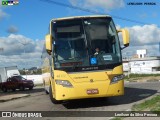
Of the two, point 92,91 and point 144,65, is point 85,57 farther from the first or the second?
point 144,65

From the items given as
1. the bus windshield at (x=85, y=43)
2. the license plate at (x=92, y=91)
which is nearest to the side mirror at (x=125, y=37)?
the bus windshield at (x=85, y=43)

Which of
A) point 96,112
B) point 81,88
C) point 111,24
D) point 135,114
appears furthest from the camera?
point 111,24

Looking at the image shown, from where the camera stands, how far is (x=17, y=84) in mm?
43844

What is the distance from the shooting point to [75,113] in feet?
45.0

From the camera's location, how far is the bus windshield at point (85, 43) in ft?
47.8

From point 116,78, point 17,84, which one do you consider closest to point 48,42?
point 116,78

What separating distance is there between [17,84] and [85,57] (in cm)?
3023

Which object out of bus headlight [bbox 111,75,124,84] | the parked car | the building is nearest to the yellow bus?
bus headlight [bbox 111,75,124,84]

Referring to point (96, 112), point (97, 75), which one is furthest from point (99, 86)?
point (96, 112)

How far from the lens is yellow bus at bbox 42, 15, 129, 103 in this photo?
47.3ft

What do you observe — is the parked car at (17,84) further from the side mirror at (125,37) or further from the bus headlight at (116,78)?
the side mirror at (125,37)

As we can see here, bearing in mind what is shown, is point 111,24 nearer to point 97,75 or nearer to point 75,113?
point 97,75

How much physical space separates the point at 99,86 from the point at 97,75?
42 cm

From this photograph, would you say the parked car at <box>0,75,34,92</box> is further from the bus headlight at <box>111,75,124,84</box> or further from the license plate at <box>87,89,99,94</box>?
the license plate at <box>87,89,99,94</box>
